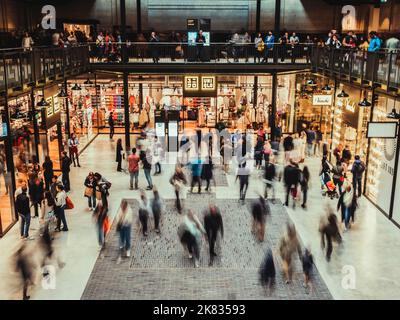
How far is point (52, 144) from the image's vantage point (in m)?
21.2

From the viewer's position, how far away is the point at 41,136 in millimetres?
18203

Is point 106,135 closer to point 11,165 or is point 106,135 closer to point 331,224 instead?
point 11,165

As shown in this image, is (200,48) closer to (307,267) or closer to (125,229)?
(125,229)

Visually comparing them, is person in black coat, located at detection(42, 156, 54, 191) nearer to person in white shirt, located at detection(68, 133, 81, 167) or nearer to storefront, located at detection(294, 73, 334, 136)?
person in white shirt, located at detection(68, 133, 81, 167)

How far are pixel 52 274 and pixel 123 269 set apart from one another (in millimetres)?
1634

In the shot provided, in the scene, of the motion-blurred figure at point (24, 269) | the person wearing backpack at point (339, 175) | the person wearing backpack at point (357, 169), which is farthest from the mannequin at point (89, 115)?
the motion-blurred figure at point (24, 269)

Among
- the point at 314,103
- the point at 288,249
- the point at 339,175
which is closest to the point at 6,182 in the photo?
the point at 288,249

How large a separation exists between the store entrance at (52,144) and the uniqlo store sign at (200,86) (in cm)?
717

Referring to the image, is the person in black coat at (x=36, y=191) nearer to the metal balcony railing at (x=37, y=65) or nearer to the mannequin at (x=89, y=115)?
the metal balcony railing at (x=37, y=65)

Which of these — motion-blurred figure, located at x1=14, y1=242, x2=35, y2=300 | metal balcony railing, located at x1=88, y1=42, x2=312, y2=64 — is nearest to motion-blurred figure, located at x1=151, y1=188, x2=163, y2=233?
motion-blurred figure, located at x1=14, y1=242, x2=35, y2=300

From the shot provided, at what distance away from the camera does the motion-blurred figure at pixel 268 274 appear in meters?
10.1

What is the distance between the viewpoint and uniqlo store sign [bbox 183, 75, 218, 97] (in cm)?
2494

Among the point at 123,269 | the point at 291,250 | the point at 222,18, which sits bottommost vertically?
the point at 123,269
